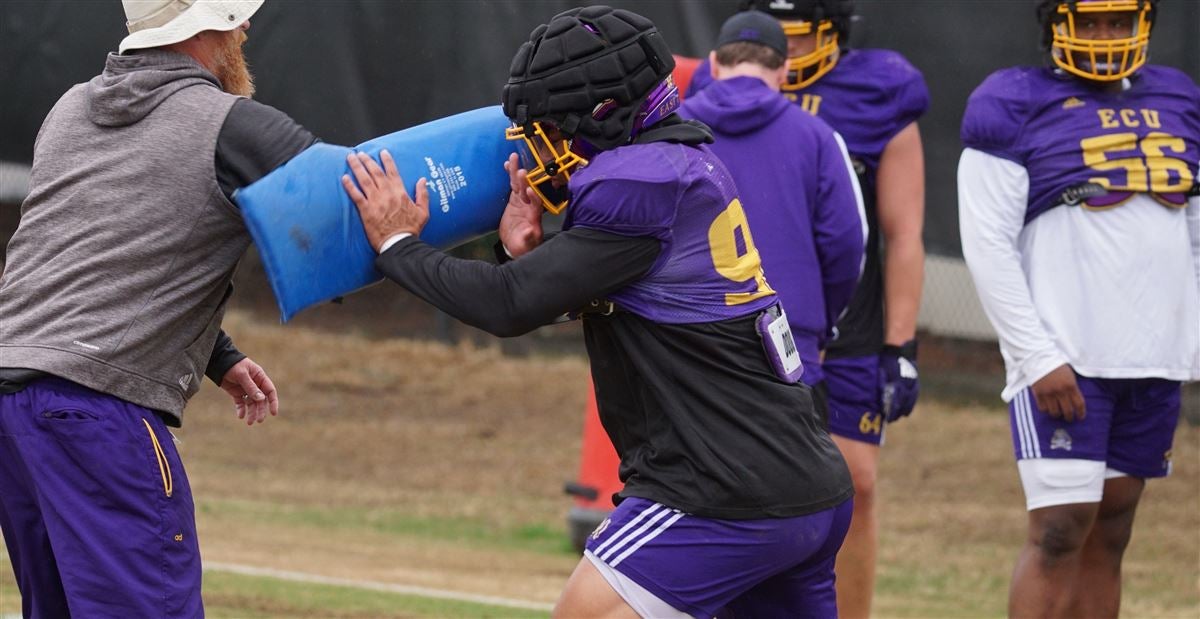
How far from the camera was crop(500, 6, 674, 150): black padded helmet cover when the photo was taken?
11.2 feet

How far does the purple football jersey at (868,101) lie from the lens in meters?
5.68

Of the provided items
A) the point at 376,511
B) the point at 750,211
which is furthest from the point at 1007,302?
the point at 376,511

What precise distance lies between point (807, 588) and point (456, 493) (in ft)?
23.7

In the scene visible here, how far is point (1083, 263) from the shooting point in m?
5.34

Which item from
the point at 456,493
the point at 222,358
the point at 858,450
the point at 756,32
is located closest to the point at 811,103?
the point at 756,32

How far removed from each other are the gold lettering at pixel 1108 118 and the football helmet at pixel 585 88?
7.61ft

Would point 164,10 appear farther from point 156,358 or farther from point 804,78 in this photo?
point 804,78

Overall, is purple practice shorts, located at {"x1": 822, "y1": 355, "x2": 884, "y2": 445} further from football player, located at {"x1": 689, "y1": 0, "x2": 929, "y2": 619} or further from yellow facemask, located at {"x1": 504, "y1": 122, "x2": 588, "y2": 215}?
yellow facemask, located at {"x1": 504, "y1": 122, "x2": 588, "y2": 215}

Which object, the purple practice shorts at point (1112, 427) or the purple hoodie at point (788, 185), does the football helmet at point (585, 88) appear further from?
the purple practice shorts at point (1112, 427)

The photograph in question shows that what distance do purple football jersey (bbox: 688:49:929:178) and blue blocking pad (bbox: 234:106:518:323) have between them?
2.13 metres

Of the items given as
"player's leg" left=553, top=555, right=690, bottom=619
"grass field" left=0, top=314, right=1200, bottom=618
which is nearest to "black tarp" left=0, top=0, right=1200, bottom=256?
"grass field" left=0, top=314, right=1200, bottom=618

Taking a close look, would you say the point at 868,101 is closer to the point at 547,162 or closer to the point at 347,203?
the point at 547,162

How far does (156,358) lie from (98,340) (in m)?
0.14

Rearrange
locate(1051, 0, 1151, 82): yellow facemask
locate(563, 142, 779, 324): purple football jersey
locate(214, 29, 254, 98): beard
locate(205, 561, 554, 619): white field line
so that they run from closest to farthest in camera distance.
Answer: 1. locate(563, 142, 779, 324): purple football jersey
2. locate(214, 29, 254, 98): beard
3. locate(1051, 0, 1151, 82): yellow facemask
4. locate(205, 561, 554, 619): white field line
